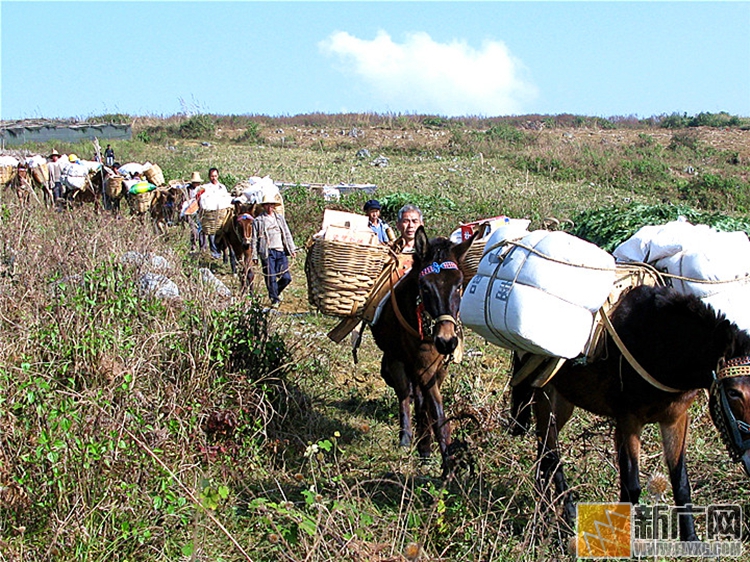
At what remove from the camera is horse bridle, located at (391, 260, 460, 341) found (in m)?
5.05

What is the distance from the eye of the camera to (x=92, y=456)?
156 inches

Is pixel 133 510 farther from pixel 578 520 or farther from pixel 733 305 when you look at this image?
pixel 733 305

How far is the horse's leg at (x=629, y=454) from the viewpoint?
14.0 feet

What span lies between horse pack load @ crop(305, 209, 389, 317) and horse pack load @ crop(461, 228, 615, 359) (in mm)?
1552

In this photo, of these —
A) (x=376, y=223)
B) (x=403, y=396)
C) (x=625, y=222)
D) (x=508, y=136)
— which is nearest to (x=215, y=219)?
(x=376, y=223)

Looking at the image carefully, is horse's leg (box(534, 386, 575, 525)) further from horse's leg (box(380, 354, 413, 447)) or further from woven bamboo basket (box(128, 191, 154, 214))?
woven bamboo basket (box(128, 191, 154, 214))

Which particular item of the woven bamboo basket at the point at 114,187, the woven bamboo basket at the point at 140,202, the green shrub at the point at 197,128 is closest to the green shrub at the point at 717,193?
the woven bamboo basket at the point at 140,202

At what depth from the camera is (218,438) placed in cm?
538

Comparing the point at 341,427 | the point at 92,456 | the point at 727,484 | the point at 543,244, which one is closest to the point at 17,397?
the point at 92,456

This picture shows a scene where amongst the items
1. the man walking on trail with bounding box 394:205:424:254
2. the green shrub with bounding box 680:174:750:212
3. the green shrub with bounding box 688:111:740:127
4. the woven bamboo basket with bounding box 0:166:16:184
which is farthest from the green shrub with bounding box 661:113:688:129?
the man walking on trail with bounding box 394:205:424:254

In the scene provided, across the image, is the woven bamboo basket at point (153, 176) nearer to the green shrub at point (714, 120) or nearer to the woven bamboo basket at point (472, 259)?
the woven bamboo basket at point (472, 259)

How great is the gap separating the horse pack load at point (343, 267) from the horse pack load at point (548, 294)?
1.55m

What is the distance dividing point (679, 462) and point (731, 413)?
34.2 inches

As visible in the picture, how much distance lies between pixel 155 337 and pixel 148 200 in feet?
33.1
